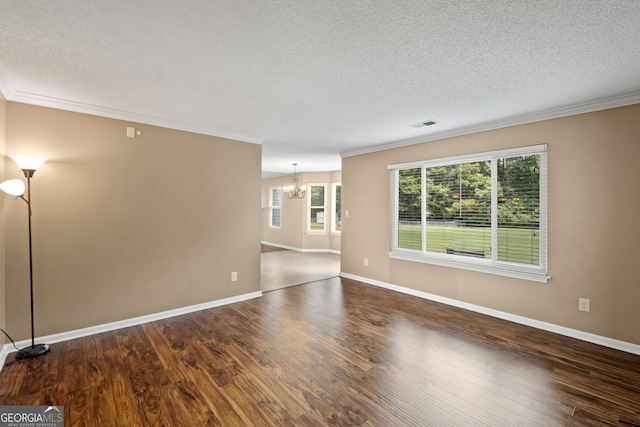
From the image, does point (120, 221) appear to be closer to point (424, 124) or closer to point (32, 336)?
point (32, 336)

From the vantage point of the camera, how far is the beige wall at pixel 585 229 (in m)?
2.85

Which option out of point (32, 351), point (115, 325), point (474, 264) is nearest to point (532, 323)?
point (474, 264)

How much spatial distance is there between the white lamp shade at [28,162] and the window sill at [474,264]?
4692mm

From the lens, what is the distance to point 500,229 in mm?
3746

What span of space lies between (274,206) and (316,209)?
2.06 m

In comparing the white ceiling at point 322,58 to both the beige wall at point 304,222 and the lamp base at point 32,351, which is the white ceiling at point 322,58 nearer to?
the lamp base at point 32,351

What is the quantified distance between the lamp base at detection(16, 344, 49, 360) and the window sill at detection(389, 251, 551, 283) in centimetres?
455

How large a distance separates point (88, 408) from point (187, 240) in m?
2.17

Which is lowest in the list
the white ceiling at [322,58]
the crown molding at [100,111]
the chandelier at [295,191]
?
the chandelier at [295,191]

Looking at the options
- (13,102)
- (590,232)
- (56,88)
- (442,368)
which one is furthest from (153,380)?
(590,232)

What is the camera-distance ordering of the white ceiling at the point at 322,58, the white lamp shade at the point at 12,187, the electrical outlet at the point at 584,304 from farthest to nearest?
the electrical outlet at the point at 584,304 < the white lamp shade at the point at 12,187 < the white ceiling at the point at 322,58

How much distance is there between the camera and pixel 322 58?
2.17 meters

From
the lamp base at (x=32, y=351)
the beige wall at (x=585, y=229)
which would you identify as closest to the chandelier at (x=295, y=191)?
the beige wall at (x=585, y=229)

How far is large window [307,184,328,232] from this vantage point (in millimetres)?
9117
